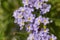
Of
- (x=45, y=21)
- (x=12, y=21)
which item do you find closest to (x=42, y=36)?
(x=45, y=21)

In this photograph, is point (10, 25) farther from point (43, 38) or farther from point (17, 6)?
point (43, 38)

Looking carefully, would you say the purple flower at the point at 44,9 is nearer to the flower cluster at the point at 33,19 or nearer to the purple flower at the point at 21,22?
the flower cluster at the point at 33,19

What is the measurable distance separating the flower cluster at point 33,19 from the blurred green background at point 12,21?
0.14 ft

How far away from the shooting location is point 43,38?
0.87 meters

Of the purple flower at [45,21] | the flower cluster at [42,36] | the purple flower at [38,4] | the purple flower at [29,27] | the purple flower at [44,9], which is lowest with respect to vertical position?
the flower cluster at [42,36]

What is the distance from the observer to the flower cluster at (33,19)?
2.89 feet

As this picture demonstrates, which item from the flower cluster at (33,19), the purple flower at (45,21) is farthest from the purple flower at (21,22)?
the purple flower at (45,21)

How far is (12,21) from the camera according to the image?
97 centimetres

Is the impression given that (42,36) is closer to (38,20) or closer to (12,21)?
(38,20)

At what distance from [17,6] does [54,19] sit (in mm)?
217

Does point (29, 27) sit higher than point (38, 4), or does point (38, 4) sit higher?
point (38, 4)

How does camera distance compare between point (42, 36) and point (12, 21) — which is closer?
point (42, 36)

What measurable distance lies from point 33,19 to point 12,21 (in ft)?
0.45

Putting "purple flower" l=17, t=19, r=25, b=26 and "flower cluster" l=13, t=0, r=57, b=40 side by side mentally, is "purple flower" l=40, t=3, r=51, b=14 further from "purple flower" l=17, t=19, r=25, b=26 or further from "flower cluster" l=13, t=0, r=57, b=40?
"purple flower" l=17, t=19, r=25, b=26
